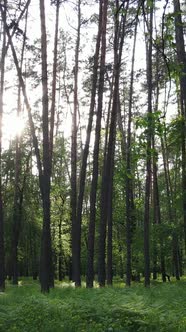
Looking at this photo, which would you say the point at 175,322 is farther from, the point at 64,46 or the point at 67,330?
the point at 64,46

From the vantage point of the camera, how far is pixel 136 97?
2964cm

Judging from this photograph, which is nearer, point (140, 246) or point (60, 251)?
point (140, 246)

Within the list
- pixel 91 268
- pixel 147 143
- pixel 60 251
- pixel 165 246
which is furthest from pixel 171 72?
pixel 60 251

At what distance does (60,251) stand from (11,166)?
8.13m

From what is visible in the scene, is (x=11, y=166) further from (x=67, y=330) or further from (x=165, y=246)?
(x=67, y=330)

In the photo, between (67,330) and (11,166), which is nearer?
(67,330)

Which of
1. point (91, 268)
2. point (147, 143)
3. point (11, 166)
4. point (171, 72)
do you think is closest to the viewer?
point (171, 72)

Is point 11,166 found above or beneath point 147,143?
above

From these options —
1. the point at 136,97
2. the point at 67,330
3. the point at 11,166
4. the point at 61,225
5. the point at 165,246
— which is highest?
the point at 136,97

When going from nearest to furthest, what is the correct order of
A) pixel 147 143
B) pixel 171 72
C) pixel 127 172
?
1. pixel 171 72
2. pixel 147 143
3. pixel 127 172

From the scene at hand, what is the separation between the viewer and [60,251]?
106 feet

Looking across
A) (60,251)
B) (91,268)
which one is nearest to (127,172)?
(91,268)

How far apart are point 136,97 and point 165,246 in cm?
1146

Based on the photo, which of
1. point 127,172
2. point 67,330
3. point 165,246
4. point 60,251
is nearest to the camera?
point 127,172
